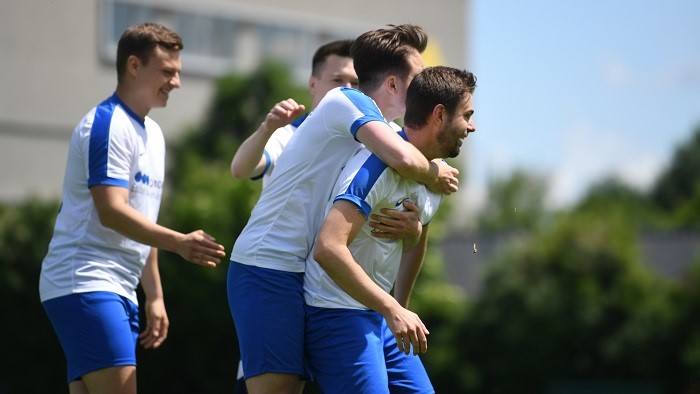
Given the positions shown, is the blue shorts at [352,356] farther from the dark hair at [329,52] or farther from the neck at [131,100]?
the dark hair at [329,52]

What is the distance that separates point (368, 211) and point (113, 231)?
149 centimetres

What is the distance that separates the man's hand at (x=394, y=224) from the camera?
4.49 meters

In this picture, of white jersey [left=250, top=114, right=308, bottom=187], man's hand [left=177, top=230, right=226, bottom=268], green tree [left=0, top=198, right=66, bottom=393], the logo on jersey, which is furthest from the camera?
green tree [left=0, top=198, right=66, bottom=393]

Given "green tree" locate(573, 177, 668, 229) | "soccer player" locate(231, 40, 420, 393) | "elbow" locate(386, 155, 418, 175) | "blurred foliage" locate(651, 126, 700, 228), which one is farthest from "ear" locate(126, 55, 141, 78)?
"blurred foliage" locate(651, 126, 700, 228)

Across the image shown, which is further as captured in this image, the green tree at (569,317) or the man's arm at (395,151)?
the green tree at (569,317)

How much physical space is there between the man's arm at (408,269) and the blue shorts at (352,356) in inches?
24.6

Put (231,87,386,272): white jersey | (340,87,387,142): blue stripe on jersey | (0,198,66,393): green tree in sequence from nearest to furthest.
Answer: (340,87,387,142): blue stripe on jersey, (231,87,386,272): white jersey, (0,198,66,393): green tree

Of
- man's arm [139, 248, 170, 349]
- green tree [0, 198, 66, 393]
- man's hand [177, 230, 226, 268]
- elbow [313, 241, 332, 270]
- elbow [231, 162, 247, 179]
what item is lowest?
green tree [0, 198, 66, 393]

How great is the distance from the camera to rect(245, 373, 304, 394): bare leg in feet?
14.7

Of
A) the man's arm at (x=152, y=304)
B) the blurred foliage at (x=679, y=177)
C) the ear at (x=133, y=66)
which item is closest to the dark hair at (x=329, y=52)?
the ear at (x=133, y=66)

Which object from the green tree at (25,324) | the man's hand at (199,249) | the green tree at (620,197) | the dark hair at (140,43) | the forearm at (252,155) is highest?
the dark hair at (140,43)

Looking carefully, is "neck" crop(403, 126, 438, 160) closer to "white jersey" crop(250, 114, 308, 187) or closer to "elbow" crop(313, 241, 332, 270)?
"elbow" crop(313, 241, 332, 270)

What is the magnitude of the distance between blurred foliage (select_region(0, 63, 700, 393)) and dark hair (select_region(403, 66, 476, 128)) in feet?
57.9

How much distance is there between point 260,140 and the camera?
536 centimetres
